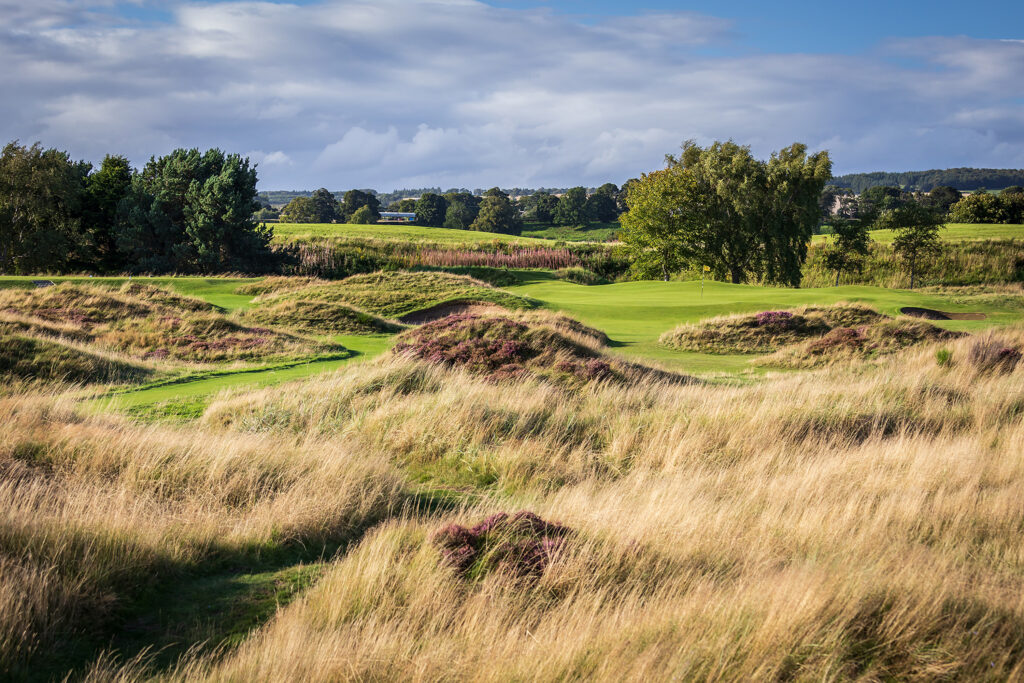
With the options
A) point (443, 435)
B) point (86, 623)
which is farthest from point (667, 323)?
point (86, 623)

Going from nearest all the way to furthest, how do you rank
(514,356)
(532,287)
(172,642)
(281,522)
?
(172,642) → (281,522) → (514,356) → (532,287)

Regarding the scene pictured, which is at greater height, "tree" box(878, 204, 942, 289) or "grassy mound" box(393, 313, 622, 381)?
"tree" box(878, 204, 942, 289)

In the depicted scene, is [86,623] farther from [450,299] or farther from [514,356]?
[450,299]

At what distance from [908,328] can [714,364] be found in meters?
5.39

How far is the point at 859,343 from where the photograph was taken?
19.4 m

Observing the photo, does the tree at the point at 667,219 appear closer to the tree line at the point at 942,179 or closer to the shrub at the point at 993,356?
the shrub at the point at 993,356

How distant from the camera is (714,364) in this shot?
63.5ft

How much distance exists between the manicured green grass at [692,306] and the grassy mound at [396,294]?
3123 millimetres

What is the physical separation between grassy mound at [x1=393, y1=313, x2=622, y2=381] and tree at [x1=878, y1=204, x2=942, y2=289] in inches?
1512

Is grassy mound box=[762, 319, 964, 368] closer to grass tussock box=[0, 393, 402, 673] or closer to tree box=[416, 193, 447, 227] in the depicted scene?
grass tussock box=[0, 393, 402, 673]

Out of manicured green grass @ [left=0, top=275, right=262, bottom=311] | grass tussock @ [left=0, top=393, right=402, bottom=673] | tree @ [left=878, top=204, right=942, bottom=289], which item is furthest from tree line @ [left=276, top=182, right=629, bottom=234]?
grass tussock @ [left=0, top=393, right=402, bottom=673]

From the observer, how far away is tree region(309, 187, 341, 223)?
367ft

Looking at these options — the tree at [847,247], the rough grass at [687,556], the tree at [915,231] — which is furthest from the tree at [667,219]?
the rough grass at [687,556]

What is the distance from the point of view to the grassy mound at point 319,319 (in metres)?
22.7
